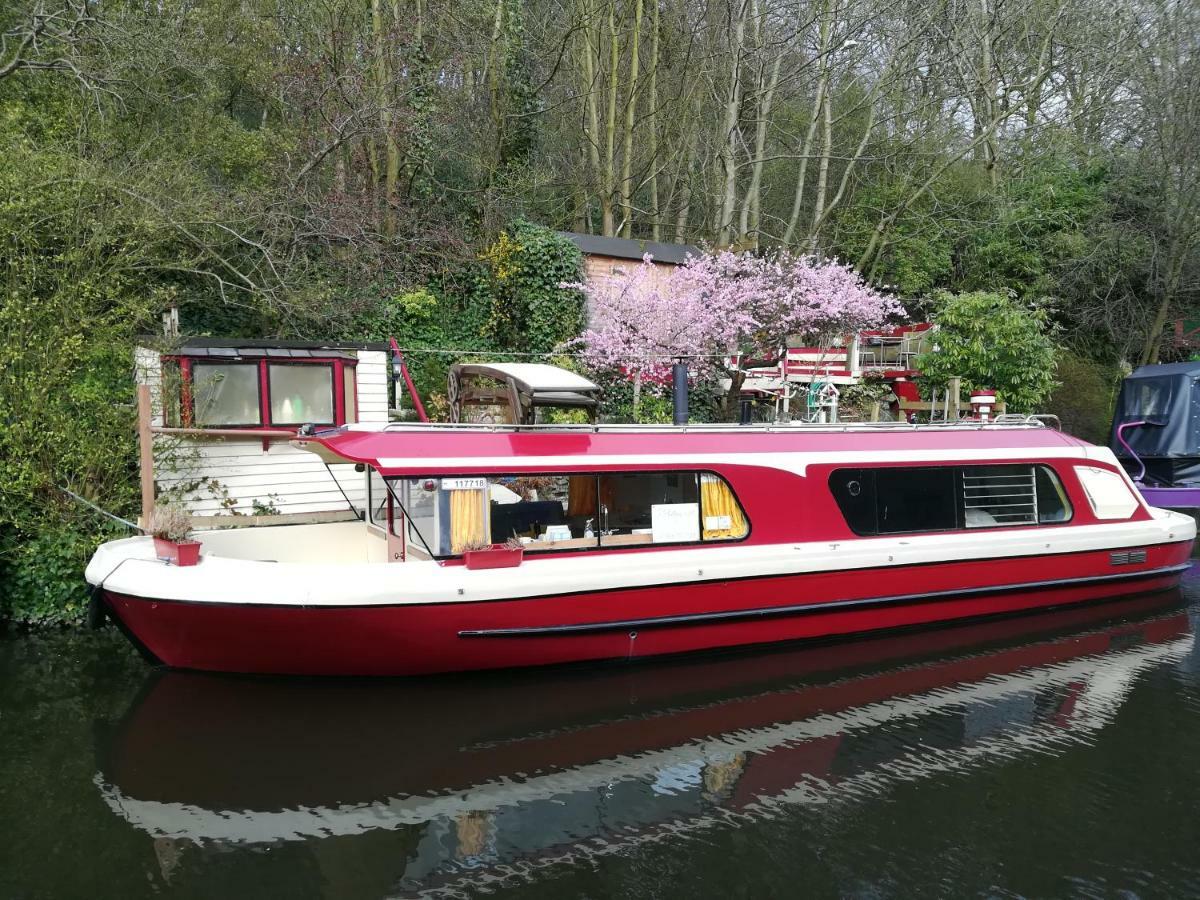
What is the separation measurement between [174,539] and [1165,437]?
48.9 feet

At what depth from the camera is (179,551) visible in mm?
6398

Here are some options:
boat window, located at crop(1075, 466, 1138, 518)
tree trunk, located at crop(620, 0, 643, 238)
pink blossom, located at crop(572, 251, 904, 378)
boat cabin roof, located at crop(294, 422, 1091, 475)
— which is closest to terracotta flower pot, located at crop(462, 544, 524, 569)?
boat cabin roof, located at crop(294, 422, 1091, 475)

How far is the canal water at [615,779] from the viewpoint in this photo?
4.59m

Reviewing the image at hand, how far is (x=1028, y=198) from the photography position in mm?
23141

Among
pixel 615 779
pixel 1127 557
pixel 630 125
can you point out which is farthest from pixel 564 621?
pixel 630 125

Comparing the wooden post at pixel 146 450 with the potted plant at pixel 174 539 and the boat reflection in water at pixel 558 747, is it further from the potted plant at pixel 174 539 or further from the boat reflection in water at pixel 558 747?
the boat reflection in water at pixel 558 747

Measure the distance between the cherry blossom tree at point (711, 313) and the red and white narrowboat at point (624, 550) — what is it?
7236mm

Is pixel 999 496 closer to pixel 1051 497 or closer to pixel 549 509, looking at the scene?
pixel 1051 497

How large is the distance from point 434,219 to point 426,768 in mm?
14409

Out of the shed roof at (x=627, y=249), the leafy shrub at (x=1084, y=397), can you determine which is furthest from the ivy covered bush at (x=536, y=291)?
the leafy shrub at (x=1084, y=397)

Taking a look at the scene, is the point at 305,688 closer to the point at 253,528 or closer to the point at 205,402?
the point at 253,528

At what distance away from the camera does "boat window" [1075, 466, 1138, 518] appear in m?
9.37

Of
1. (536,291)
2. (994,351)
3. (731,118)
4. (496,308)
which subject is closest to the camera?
(994,351)

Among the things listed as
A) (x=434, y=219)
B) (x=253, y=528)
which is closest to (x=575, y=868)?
(x=253, y=528)
